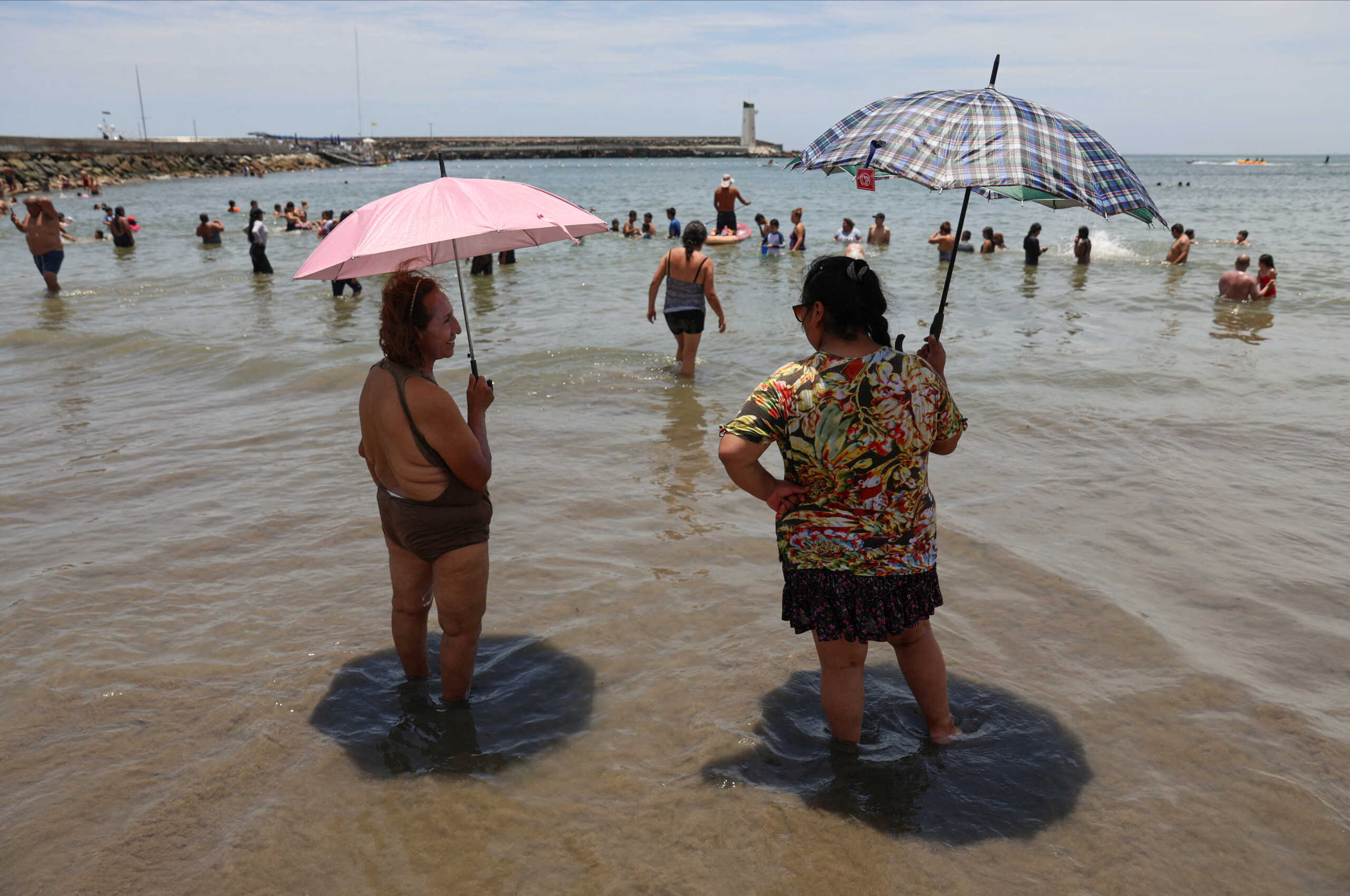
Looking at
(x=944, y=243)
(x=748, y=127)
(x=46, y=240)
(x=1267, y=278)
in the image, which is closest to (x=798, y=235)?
(x=944, y=243)

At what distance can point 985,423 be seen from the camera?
7531 millimetres

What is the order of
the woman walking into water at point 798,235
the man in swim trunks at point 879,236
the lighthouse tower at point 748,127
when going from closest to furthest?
the woman walking into water at point 798,235 → the man in swim trunks at point 879,236 → the lighthouse tower at point 748,127

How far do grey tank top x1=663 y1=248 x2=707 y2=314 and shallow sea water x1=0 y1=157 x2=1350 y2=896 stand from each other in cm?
86

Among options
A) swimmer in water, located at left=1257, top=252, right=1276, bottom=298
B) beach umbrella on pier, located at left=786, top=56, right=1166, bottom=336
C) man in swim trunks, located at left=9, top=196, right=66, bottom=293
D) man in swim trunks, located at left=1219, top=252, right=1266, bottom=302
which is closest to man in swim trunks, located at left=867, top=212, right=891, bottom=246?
man in swim trunks, located at left=1219, top=252, right=1266, bottom=302

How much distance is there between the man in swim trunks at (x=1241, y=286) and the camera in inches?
523

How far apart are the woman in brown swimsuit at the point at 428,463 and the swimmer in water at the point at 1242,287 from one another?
1399 cm

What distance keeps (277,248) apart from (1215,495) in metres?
22.4

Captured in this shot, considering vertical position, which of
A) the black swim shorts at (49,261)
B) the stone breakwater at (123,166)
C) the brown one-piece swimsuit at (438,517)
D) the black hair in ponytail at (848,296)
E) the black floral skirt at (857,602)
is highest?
the stone breakwater at (123,166)

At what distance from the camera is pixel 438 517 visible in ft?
10.3

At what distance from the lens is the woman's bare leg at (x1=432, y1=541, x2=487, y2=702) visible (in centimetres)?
321

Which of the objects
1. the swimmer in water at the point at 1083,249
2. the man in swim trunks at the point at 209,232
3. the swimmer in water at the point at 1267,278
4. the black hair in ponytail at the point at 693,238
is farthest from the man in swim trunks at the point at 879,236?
the man in swim trunks at the point at 209,232

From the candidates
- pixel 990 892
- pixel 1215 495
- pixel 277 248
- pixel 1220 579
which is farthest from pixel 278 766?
pixel 277 248

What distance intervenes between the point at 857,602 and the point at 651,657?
1.51m

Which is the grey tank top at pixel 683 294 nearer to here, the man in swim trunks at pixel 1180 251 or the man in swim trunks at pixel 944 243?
the man in swim trunks at pixel 944 243
